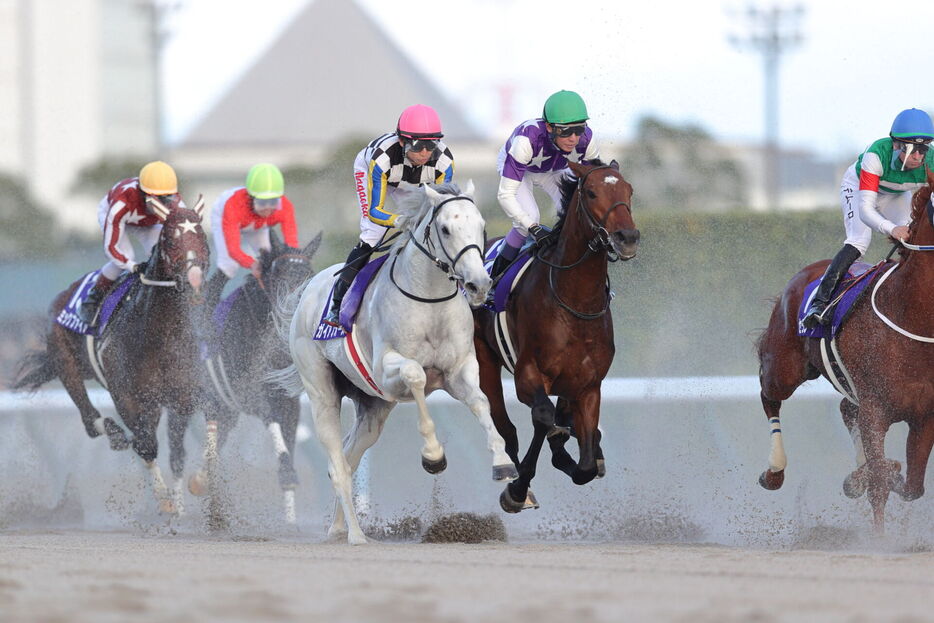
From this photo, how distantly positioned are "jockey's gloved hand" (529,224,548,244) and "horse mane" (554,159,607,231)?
64 mm

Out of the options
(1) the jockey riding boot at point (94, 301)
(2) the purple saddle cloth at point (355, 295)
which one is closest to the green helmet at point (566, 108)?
(2) the purple saddle cloth at point (355, 295)

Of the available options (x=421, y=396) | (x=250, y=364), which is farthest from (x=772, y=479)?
(x=250, y=364)

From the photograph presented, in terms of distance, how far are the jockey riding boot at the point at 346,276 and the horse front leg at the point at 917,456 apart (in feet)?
8.85

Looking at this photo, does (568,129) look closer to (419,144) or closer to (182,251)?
(419,144)

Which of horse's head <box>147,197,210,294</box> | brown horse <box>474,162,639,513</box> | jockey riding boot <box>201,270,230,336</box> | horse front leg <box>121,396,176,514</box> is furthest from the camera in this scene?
jockey riding boot <box>201,270,230,336</box>

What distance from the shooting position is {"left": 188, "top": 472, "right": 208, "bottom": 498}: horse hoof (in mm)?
8539

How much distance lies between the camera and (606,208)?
635 cm

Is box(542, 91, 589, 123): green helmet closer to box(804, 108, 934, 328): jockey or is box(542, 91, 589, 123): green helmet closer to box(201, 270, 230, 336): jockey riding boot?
box(804, 108, 934, 328): jockey

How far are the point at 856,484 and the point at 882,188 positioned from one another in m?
1.46

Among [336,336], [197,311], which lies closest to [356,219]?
Result: [197,311]

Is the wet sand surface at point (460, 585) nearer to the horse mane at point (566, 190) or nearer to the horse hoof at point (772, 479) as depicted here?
the horse hoof at point (772, 479)

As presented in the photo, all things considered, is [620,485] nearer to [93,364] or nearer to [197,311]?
[197,311]

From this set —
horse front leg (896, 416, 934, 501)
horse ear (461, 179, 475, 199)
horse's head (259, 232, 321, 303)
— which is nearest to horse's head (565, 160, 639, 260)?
horse ear (461, 179, 475, 199)

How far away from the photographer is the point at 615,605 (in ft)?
14.4
